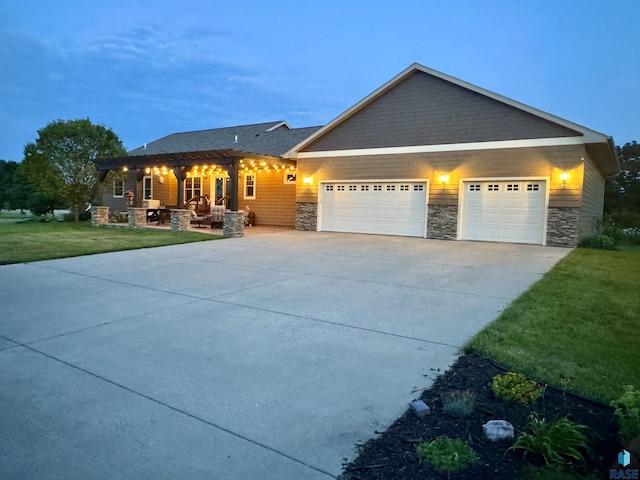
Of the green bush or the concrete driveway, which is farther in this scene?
the concrete driveway

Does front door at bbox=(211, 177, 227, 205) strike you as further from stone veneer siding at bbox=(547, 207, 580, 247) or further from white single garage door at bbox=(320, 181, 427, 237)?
stone veneer siding at bbox=(547, 207, 580, 247)

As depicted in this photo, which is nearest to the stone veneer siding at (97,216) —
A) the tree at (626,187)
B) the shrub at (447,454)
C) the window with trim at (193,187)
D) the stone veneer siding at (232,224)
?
the window with trim at (193,187)

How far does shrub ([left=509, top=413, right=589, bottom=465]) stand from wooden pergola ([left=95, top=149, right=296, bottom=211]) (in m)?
13.5

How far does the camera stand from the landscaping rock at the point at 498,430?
2.59 m

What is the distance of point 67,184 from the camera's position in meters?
19.2

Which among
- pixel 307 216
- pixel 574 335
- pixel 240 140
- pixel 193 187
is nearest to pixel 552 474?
pixel 574 335

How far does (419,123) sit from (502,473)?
46.2ft

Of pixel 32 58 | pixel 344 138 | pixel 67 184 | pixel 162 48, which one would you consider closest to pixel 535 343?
pixel 344 138

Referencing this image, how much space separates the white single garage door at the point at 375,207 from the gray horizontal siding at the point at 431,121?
60.8 inches

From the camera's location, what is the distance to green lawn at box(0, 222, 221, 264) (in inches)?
396

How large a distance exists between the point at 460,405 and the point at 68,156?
2068cm

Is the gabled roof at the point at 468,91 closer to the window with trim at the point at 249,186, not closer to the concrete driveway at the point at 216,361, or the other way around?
the window with trim at the point at 249,186

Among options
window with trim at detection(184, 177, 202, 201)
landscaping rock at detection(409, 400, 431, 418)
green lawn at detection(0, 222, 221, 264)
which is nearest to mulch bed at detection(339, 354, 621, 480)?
landscaping rock at detection(409, 400, 431, 418)

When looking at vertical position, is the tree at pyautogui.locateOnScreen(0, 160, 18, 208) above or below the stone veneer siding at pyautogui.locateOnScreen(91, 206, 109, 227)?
above
